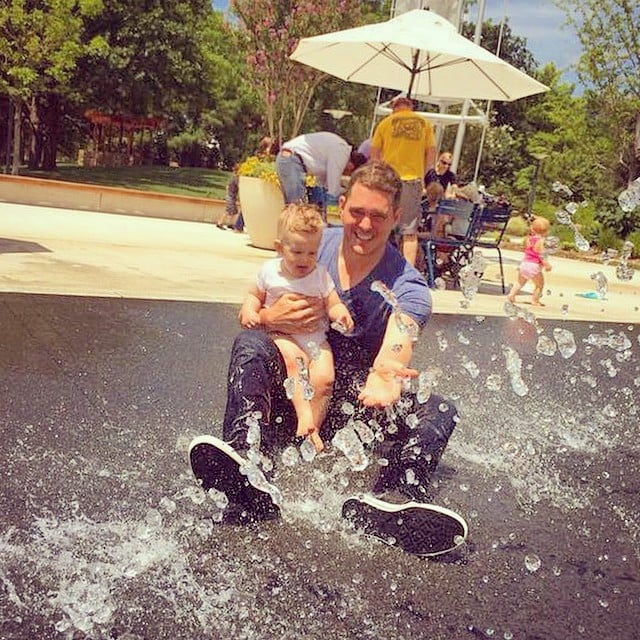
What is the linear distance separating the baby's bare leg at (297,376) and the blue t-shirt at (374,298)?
0.71ft

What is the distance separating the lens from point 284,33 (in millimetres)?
26297

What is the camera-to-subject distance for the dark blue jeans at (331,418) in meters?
2.71

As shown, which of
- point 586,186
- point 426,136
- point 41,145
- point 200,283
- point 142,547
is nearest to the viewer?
point 142,547

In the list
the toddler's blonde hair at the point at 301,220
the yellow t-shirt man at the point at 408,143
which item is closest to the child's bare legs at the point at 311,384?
the toddler's blonde hair at the point at 301,220

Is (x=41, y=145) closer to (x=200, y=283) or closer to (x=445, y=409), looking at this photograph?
(x=200, y=283)

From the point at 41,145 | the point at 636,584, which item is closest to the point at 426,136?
the point at 636,584

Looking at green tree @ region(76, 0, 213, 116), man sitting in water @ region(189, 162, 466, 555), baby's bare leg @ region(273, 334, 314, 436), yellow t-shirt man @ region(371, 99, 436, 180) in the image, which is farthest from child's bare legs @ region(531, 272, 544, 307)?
green tree @ region(76, 0, 213, 116)

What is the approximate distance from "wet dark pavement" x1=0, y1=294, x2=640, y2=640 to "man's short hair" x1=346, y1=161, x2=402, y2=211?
1.03 m

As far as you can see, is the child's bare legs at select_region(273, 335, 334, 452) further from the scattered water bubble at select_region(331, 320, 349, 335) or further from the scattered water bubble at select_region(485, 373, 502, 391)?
the scattered water bubble at select_region(485, 373, 502, 391)

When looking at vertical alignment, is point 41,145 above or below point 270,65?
below

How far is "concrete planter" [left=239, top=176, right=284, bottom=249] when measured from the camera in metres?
11.1

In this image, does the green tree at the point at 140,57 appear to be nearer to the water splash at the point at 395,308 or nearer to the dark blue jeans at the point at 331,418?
the water splash at the point at 395,308

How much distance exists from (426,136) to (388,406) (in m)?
6.00

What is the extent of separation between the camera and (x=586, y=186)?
31844 mm
